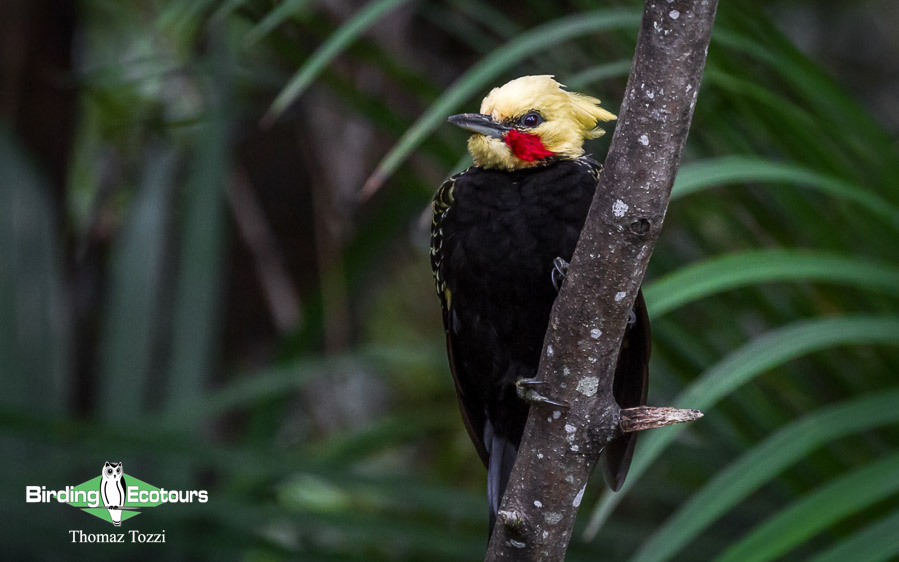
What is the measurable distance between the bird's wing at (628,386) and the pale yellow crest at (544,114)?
0.34m

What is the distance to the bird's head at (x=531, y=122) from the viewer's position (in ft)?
5.04

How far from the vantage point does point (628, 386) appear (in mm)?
1634

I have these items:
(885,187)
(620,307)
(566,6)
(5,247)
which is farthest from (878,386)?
(5,247)

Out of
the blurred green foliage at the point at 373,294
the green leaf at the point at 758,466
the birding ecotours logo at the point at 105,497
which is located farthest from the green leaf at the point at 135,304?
the green leaf at the point at 758,466

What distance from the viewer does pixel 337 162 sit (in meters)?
3.10

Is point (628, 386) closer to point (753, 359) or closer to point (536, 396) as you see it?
point (753, 359)

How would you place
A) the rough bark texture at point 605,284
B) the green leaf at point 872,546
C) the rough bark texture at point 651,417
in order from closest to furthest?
the rough bark texture at point 605,284
the rough bark texture at point 651,417
the green leaf at point 872,546

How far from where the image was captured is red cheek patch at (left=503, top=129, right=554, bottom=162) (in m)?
1.54

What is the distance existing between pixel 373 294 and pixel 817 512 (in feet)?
7.89

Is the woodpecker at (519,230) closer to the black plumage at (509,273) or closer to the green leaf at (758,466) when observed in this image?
the black plumage at (509,273)

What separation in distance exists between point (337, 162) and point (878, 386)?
187cm

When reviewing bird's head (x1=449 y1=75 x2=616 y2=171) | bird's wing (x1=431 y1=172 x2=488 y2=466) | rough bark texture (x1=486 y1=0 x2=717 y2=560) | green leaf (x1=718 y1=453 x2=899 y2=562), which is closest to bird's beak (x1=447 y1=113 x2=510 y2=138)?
bird's head (x1=449 y1=75 x2=616 y2=171)

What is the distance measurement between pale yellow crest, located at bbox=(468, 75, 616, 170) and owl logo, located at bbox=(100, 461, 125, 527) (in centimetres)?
112

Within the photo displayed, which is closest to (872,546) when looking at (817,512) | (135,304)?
(817,512)
